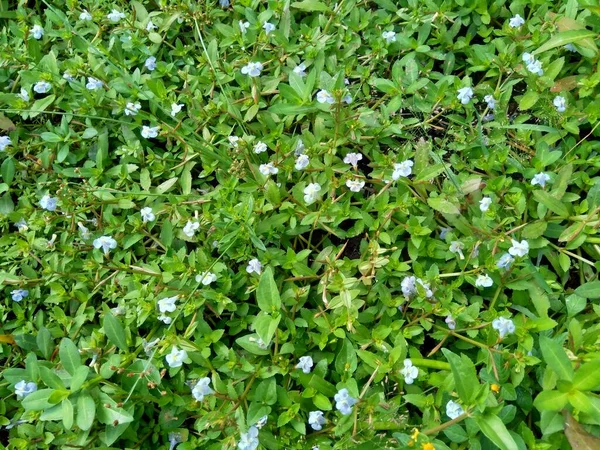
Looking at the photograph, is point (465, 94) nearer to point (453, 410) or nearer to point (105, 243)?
point (453, 410)

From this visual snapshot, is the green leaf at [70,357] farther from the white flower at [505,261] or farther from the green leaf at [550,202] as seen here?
the green leaf at [550,202]

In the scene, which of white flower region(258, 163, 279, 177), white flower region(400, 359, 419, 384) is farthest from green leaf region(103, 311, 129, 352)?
white flower region(400, 359, 419, 384)

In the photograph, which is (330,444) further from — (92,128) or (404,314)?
(92,128)

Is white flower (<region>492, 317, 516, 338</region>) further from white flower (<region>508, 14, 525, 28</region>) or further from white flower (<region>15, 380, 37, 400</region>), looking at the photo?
white flower (<region>15, 380, 37, 400</region>)

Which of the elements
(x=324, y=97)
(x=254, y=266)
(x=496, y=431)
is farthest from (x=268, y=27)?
(x=496, y=431)

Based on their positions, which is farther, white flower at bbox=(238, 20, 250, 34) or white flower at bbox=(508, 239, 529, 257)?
white flower at bbox=(238, 20, 250, 34)

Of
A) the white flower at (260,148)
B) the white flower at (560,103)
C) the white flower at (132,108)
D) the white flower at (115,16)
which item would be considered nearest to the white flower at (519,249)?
the white flower at (560,103)

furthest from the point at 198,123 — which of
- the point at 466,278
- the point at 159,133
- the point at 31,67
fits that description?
the point at 466,278
